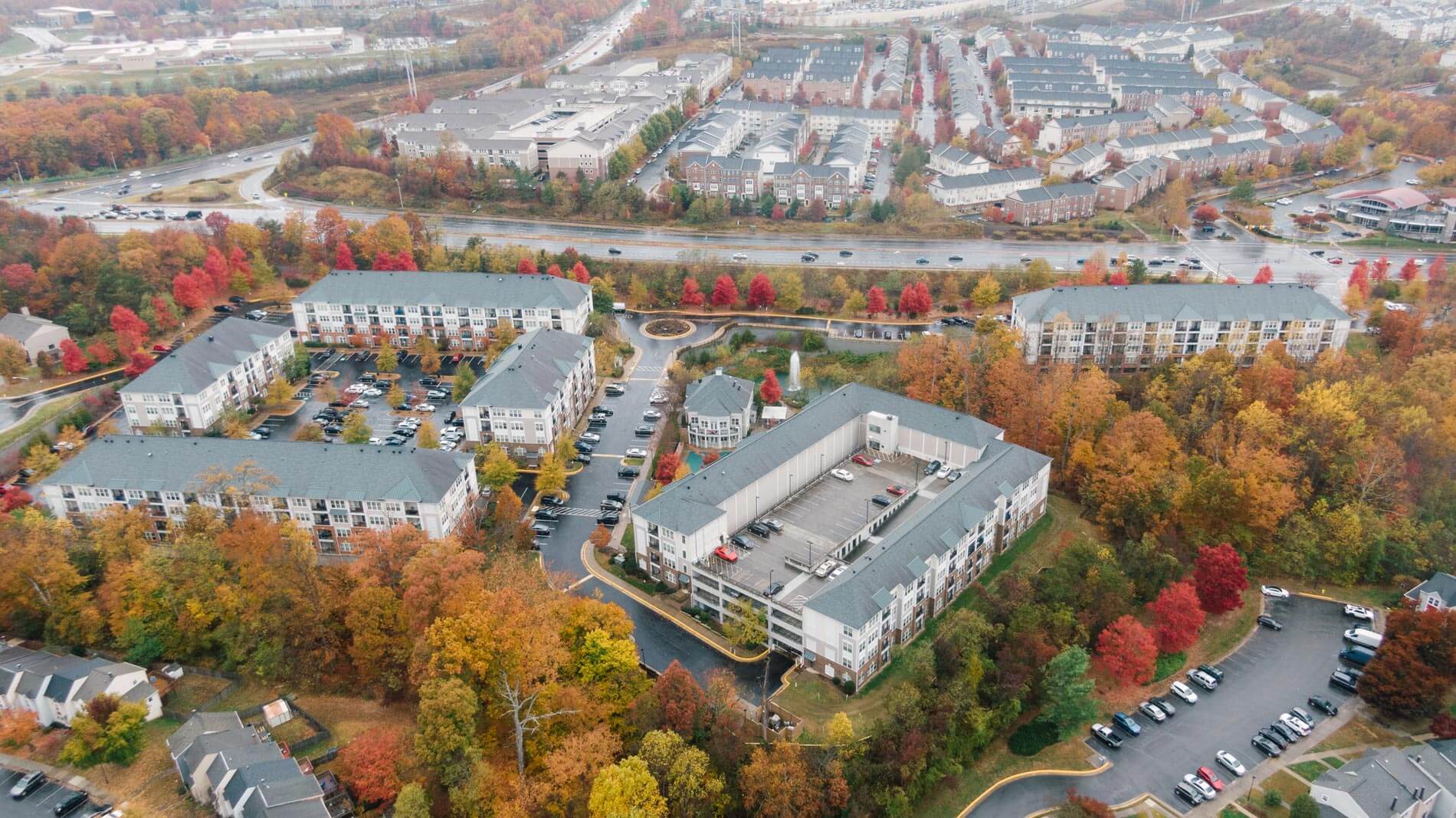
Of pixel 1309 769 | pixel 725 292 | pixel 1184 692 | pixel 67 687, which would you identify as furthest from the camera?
pixel 725 292

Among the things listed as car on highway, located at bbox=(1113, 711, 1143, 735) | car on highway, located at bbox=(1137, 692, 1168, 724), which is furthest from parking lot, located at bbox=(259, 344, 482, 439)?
car on highway, located at bbox=(1137, 692, 1168, 724)

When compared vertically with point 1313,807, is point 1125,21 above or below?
above

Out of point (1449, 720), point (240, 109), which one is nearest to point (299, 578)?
point (1449, 720)

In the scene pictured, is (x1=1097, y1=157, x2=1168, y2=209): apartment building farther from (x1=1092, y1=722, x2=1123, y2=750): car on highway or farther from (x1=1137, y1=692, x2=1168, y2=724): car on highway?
(x1=1092, y1=722, x2=1123, y2=750): car on highway

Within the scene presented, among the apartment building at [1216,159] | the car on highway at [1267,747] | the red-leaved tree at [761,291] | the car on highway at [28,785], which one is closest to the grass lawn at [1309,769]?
the car on highway at [1267,747]

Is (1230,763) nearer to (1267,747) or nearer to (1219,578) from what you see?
(1267,747)

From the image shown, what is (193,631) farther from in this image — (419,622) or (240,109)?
(240,109)

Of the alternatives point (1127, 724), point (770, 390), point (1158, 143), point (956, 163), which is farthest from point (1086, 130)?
point (1127, 724)
